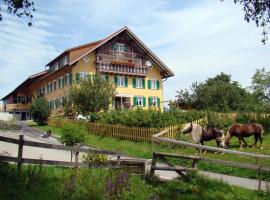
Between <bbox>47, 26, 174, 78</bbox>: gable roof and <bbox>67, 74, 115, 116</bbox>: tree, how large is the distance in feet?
26.5

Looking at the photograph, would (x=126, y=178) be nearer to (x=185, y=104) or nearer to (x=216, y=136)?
(x=216, y=136)

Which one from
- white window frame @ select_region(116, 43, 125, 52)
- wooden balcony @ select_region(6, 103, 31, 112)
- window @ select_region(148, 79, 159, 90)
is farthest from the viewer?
wooden balcony @ select_region(6, 103, 31, 112)

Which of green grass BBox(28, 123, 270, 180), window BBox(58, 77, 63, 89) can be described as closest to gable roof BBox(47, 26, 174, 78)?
window BBox(58, 77, 63, 89)

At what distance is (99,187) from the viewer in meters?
9.45

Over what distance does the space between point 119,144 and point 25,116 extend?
161 feet

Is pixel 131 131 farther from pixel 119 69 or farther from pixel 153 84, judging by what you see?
pixel 153 84

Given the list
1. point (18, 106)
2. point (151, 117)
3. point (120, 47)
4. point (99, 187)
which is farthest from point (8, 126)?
point (99, 187)

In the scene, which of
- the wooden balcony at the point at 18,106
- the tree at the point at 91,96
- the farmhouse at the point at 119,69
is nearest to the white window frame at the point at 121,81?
the farmhouse at the point at 119,69

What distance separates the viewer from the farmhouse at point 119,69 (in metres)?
50.7

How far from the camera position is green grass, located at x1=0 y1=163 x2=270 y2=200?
884 cm

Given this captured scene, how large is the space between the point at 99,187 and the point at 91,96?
3131 cm

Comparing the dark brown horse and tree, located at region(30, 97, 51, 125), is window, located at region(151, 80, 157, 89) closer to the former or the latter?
tree, located at region(30, 97, 51, 125)

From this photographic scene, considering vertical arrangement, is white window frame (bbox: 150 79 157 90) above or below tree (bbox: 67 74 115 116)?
above

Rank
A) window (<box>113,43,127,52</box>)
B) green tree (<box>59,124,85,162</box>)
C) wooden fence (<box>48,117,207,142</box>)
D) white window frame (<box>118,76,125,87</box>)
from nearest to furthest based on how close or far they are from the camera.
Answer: green tree (<box>59,124,85,162</box>)
wooden fence (<box>48,117,207,142</box>)
window (<box>113,43,127,52</box>)
white window frame (<box>118,76,125,87</box>)
